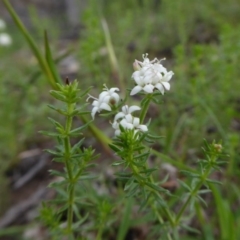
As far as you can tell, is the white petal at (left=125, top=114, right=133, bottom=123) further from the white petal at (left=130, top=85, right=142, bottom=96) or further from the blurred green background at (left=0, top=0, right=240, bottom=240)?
the blurred green background at (left=0, top=0, right=240, bottom=240)

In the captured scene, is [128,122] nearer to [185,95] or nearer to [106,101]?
[106,101]

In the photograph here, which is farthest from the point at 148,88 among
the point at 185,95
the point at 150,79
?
the point at 185,95

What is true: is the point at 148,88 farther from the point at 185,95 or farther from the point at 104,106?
the point at 185,95

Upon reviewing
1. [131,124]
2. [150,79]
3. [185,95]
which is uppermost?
[185,95]

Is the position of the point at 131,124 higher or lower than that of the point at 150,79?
lower

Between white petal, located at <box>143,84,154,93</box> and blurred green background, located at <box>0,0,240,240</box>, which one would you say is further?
blurred green background, located at <box>0,0,240,240</box>

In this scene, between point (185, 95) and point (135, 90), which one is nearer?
point (135, 90)

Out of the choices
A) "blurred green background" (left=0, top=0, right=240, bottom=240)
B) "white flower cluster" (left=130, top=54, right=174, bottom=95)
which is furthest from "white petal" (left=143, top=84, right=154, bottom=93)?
"blurred green background" (left=0, top=0, right=240, bottom=240)

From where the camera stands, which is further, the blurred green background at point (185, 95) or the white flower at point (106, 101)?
the blurred green background at point (185, 95)

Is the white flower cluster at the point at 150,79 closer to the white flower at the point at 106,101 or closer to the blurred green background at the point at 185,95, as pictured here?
the white flower at the point at 106,101

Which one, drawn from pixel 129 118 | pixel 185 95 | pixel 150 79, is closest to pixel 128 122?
pixel 129 118

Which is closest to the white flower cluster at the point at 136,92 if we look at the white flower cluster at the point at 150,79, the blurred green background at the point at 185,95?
the white flower cluster at the point at 150,79

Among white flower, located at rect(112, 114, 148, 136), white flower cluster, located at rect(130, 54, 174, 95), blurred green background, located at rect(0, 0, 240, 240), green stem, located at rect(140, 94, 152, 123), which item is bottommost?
white flower, located at rect(112, 114, 148, 136)
